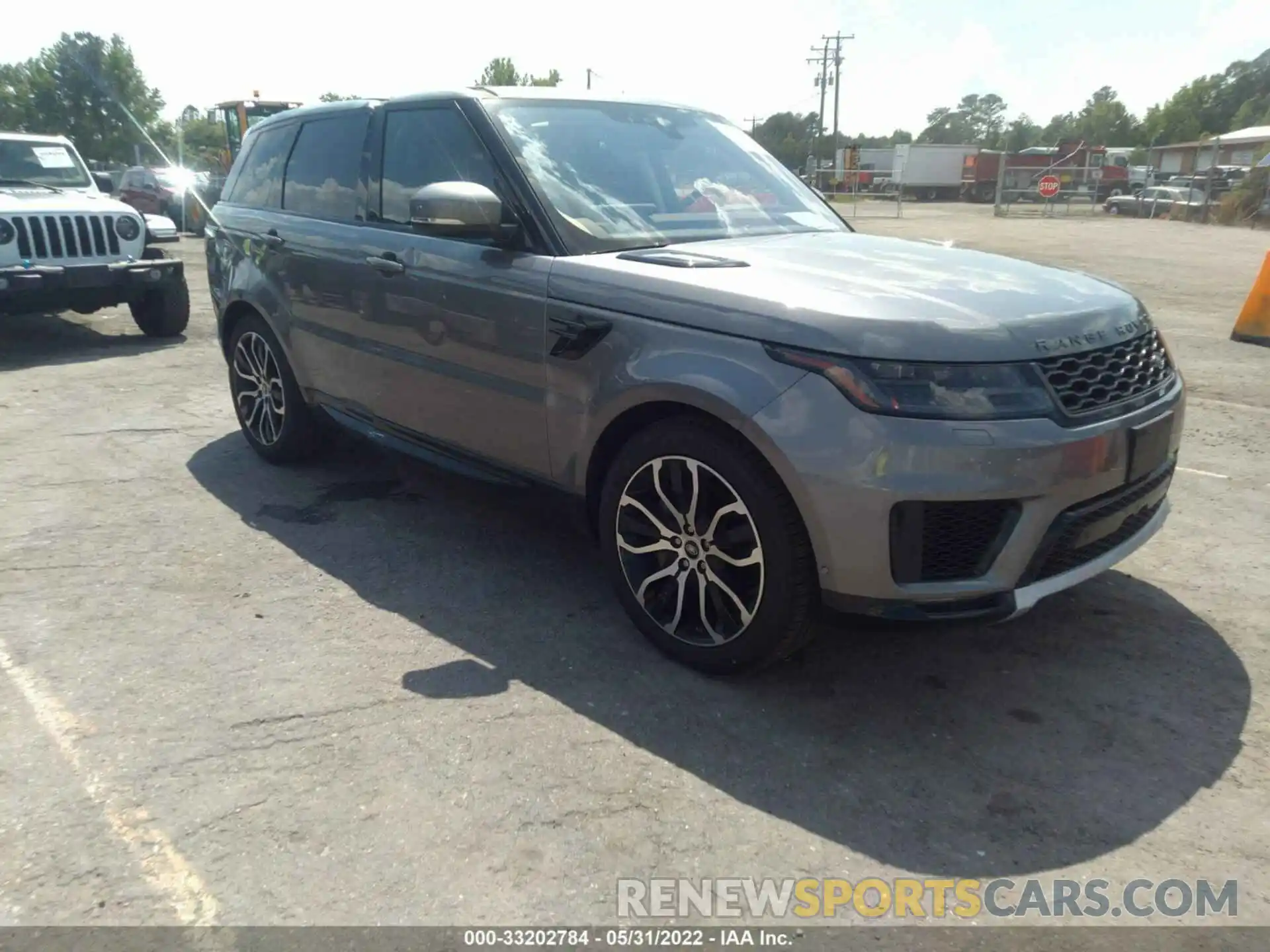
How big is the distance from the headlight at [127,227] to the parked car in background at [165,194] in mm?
16809

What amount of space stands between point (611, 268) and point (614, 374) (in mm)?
368

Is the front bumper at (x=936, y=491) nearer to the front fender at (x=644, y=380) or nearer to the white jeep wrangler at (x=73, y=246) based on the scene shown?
the front fender at (x=644, y=380)

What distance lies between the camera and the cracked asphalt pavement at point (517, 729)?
2344 millimetres

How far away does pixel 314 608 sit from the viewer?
372cm

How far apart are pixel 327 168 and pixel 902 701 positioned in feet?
11.6

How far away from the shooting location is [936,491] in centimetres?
257

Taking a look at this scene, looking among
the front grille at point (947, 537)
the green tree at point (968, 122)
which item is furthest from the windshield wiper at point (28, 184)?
the green tree at point (968, 122)

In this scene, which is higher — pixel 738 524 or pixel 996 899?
pixel 738 524

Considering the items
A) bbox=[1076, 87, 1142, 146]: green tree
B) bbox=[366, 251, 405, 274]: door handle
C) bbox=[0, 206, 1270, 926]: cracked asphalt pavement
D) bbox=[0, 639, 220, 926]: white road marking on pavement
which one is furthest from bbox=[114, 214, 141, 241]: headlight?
bbox=[1076, 87, 1142, 146]: green tree

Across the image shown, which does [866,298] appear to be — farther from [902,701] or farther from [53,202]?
[53,202]

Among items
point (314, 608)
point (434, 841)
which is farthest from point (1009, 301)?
point (314, 608)

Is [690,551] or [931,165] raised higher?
[931,165]

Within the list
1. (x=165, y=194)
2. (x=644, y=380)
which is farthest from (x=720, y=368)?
(x=165, y=194)

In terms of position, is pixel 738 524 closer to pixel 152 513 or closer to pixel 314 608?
pixel 314 608
